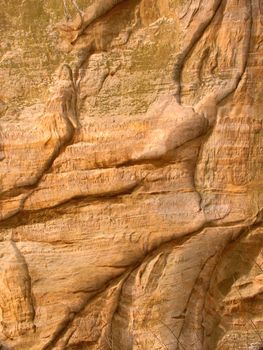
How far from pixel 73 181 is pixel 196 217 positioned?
582 millimetres

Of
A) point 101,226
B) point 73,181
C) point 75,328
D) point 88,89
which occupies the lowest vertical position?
point 75,328

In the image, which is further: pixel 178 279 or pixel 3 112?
pixel 178 279

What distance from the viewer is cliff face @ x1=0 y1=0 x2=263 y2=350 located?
8.13ft

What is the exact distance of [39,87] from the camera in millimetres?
2473

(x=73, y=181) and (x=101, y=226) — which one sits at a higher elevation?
(x=73, y=181)

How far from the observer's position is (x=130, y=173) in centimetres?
257

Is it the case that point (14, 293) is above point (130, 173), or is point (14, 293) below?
below

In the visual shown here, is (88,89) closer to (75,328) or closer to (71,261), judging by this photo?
(71,261)

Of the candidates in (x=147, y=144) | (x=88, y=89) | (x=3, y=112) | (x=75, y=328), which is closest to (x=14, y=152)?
(x=3, y=112)

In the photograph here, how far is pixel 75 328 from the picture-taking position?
2.64 m

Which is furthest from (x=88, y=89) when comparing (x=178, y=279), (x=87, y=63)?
(x=178, y=279)

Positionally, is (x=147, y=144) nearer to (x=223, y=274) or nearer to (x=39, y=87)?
(x=39, y=87)

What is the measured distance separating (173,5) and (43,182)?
960 millimetres

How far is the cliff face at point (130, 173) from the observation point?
8.13ft
